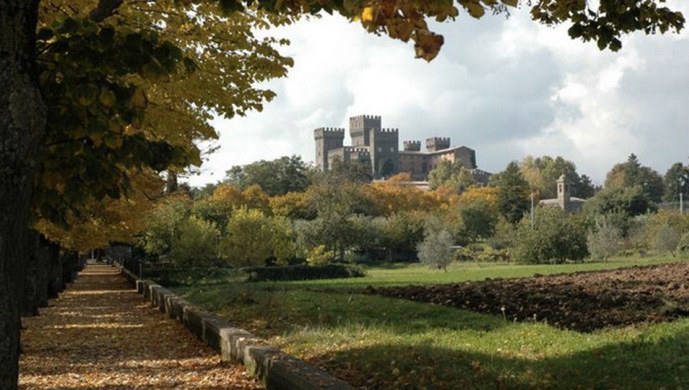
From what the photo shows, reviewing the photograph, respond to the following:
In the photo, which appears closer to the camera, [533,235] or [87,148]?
[87,148]

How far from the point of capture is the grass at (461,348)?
20.9 ft

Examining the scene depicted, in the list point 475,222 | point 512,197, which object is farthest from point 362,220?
point 512,197

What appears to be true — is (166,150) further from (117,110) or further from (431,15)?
(431,15)

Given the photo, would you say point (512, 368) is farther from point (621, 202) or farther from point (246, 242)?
point (621, 202)

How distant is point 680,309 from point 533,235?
1443 inches

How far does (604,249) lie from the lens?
1900 inches

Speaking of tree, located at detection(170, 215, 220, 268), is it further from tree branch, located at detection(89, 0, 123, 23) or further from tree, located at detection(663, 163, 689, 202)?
tree, located at detection(663, 163, 689, 202)

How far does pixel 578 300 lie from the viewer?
468 inches

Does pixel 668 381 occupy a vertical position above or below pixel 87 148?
below

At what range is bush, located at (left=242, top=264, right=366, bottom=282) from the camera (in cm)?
3547

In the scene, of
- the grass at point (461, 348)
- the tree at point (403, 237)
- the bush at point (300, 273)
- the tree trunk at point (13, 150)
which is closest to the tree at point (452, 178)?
the tree at point (403, 237)

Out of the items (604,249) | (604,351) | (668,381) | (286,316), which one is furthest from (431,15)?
(604,249)

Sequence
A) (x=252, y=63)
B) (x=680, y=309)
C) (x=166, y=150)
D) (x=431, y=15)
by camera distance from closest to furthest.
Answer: (x=431, y=15) → (x=166, y=150) → (x=680, y=309) → (x=252, y=63)

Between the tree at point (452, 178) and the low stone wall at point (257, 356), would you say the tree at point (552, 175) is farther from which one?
the low stone wall at point (257, 356)
